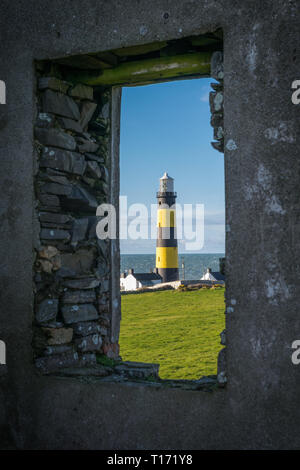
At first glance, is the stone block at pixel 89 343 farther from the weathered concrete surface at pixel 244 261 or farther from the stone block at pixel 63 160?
the stone block at pixel 63 160

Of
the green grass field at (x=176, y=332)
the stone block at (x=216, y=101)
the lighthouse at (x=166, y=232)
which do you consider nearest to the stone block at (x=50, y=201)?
the stone block at (x=216, y=101)

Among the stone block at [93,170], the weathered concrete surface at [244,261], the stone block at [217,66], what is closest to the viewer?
the weathered concrete surface at [244,261]

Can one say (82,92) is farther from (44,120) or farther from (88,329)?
(88,329)

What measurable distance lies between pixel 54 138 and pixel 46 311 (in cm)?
132

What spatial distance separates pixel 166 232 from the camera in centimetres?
3022

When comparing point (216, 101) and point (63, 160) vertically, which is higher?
point (216, 101)

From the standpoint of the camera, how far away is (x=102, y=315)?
3.84 metres

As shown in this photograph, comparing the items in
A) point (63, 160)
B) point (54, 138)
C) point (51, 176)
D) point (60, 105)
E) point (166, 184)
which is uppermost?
point (166, 184)

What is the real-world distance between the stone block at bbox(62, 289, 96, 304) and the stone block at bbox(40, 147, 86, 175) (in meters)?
0.97

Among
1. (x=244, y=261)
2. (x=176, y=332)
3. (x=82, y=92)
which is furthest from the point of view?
(x=176, y=332)

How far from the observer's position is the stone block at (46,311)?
11.0ft

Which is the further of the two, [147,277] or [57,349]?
[147,277]

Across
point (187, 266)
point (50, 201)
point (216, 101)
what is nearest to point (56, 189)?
point (50, 201)

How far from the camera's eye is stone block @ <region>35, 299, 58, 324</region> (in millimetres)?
3350
